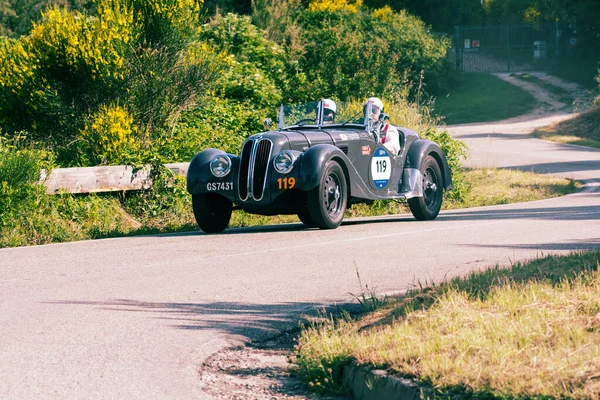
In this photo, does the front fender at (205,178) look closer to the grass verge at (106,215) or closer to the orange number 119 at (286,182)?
the orange number 119 at (286,182)

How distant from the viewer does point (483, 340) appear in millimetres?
5840

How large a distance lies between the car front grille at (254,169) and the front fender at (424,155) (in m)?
2.95

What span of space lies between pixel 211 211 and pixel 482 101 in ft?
132

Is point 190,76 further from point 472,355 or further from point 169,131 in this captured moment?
point 472,355

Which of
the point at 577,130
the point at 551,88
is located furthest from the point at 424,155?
the point at 551,88

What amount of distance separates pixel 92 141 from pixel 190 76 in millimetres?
3160

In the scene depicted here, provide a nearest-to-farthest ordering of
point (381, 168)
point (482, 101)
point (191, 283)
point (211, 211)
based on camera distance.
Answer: point (191, 283)
point (211, 211)
point (381, 168)
point (482, 101)

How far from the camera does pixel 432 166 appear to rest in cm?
1602

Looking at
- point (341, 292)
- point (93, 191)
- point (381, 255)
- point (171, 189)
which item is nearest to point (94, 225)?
point (93, 191)

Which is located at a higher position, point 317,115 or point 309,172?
point 317,115

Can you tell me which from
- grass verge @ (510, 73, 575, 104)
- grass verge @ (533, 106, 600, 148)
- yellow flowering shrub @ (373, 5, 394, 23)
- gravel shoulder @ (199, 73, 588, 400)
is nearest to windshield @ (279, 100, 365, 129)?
gravel shoulder @ (199, 73, 588, 400)

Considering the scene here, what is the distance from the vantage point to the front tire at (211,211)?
1387 centimetres

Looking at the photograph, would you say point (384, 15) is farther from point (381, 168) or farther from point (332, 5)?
point (381, 168)

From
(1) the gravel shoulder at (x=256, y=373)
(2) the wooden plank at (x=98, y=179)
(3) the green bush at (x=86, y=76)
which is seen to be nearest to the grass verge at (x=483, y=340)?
(1) the gravel shoulder at (x=256, y=373)
